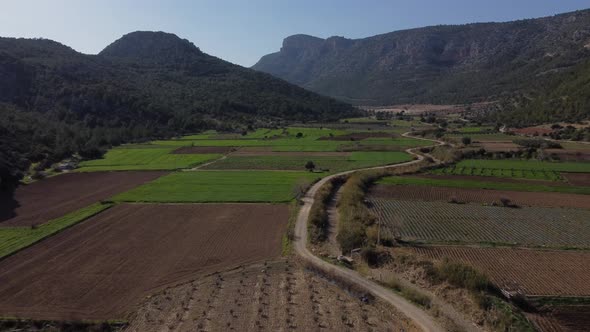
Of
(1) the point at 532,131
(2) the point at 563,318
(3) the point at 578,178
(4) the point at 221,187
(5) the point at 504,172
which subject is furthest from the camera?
(1) the point at 532,131

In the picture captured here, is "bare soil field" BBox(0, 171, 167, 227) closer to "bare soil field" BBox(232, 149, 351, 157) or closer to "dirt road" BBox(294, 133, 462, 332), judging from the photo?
"bare soil field" BBox(232, 149, 351, 157)

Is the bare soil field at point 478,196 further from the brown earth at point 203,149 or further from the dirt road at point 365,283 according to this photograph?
the brown earth at point 203,149

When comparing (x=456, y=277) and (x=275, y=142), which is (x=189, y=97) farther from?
(x=456, y=277)

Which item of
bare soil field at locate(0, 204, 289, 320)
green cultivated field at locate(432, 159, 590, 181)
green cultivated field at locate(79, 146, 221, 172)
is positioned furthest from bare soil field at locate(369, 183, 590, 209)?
green cultivated field at locate(79, 146, 221, 172)

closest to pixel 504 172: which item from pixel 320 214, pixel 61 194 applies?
pixel 320 214

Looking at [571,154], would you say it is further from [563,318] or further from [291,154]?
[563,318]

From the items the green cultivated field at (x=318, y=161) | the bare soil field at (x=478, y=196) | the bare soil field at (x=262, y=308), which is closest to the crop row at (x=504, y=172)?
the bare soil field at (x=478, y=196)

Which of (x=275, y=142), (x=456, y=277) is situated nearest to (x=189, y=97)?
(x=275, y=142)
